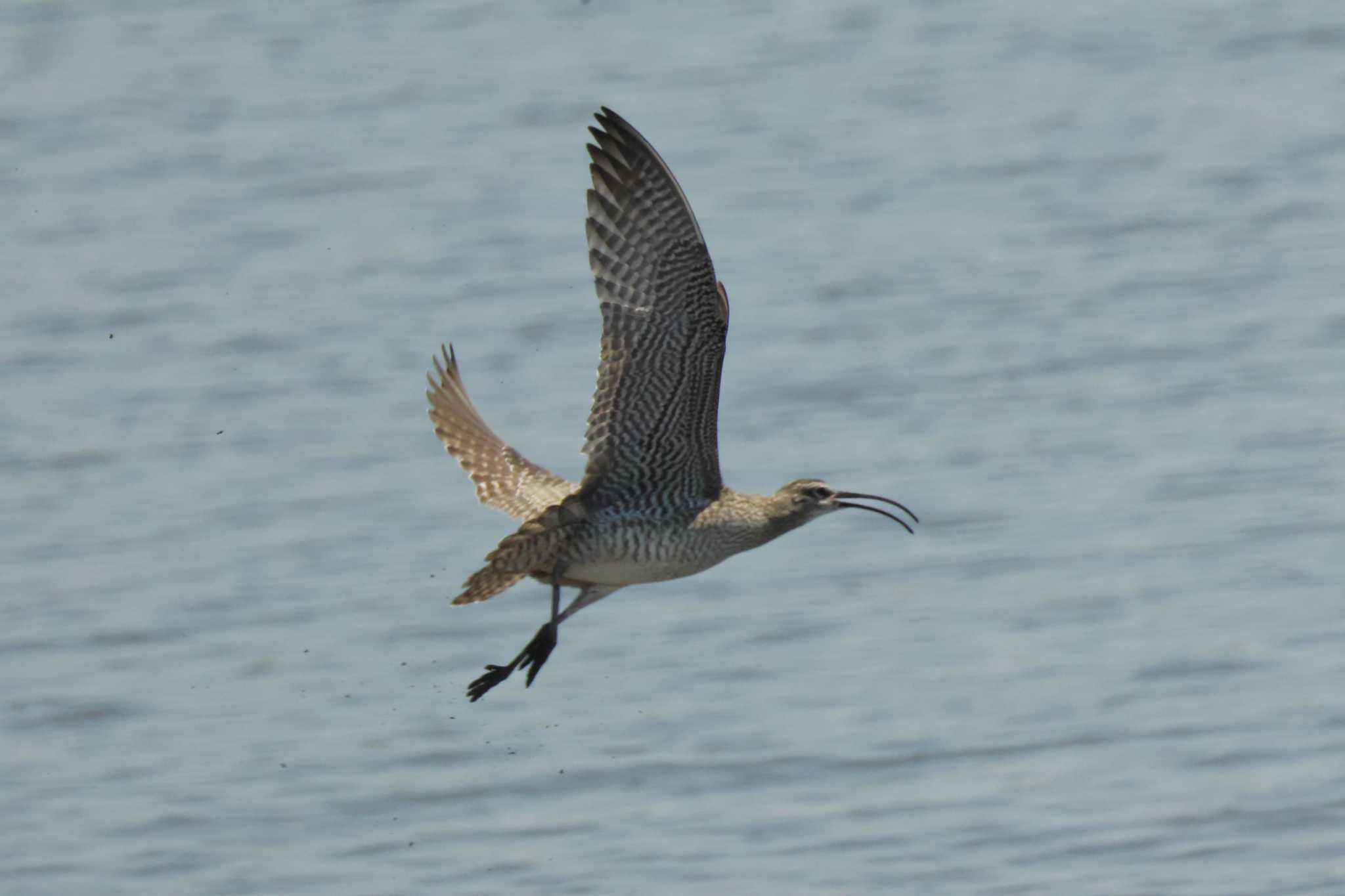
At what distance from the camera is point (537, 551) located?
9188 millimetres

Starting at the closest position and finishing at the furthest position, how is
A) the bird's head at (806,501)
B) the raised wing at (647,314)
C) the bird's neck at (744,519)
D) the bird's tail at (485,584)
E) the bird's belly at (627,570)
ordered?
the raised wing at (647,314) → the bird's tail at (485,584) → the bird's belly at (627,570) → the bird's neck at (744,519) → the bird's head at (806,501)

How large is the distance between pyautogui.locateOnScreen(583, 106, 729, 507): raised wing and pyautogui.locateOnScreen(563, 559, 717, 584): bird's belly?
28 centimetres

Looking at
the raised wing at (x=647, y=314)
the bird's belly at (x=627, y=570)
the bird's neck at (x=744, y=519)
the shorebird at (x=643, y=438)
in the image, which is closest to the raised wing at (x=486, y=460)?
the shorebird at (x=643, y=438)

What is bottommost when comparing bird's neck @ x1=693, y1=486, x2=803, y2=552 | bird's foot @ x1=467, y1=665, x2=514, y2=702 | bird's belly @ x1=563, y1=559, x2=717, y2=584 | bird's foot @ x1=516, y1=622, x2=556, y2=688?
bird's foot @ x1=467, y1=665, x2=514, y2=702

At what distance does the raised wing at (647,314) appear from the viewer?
8.71 metres

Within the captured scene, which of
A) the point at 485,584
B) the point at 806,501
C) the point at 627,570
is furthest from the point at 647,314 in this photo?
the point at 806,501

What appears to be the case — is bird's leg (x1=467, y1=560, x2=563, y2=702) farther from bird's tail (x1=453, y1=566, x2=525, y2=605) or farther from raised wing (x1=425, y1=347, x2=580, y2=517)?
raised wing (x1=425, y1=347, x2=580, y2=517)

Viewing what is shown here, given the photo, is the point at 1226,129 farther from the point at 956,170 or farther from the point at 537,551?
the point at 537,551

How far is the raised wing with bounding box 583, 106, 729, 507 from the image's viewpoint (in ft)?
28.6

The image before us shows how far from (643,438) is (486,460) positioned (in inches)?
55.8

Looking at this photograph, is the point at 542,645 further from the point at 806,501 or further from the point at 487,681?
the point at 806,501

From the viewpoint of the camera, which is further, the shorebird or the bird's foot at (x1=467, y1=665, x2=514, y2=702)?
the bird's foot at (x1=467, y1=665, x2=514, y2=702)

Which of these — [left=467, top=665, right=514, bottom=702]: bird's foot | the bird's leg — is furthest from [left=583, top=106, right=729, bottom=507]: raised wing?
[left=467, top=665, right=514, bottom=702]: bird's foot

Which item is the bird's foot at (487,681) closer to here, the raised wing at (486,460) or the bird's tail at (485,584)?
the bird's tail at (485,584)
